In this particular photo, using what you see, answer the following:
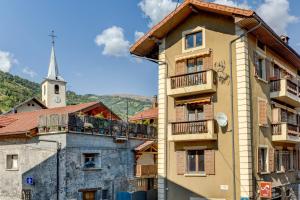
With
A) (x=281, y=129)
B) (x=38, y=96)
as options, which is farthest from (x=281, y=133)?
(x=38, y=96)

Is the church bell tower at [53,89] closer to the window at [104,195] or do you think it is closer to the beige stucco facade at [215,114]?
the window at [104,195]

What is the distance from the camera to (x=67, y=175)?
26188 millimetres

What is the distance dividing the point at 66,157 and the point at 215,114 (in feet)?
33.9


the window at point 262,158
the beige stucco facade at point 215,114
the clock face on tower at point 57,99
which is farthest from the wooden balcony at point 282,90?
the clock face on tower at point 57,99

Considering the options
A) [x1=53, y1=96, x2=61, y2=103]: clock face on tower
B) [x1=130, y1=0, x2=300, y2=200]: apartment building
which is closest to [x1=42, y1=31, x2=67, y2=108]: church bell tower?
[x1=53, y1=96, x2=61, y2=103]: clock face on tower

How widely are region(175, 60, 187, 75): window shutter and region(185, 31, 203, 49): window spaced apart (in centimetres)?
93

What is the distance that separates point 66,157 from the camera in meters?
26.2

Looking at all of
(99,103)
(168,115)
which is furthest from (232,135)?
(99,103)

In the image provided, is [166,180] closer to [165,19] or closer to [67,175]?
[67,175]

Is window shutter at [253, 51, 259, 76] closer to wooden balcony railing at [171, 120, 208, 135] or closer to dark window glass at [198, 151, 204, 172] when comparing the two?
wooden balcony railing at [171, 120, 208, 135]

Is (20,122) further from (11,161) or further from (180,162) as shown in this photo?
(180,162)

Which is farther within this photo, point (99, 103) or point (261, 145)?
point (99, 103)

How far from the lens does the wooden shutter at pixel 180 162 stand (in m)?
22.1

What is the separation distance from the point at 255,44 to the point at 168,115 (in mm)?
6151
